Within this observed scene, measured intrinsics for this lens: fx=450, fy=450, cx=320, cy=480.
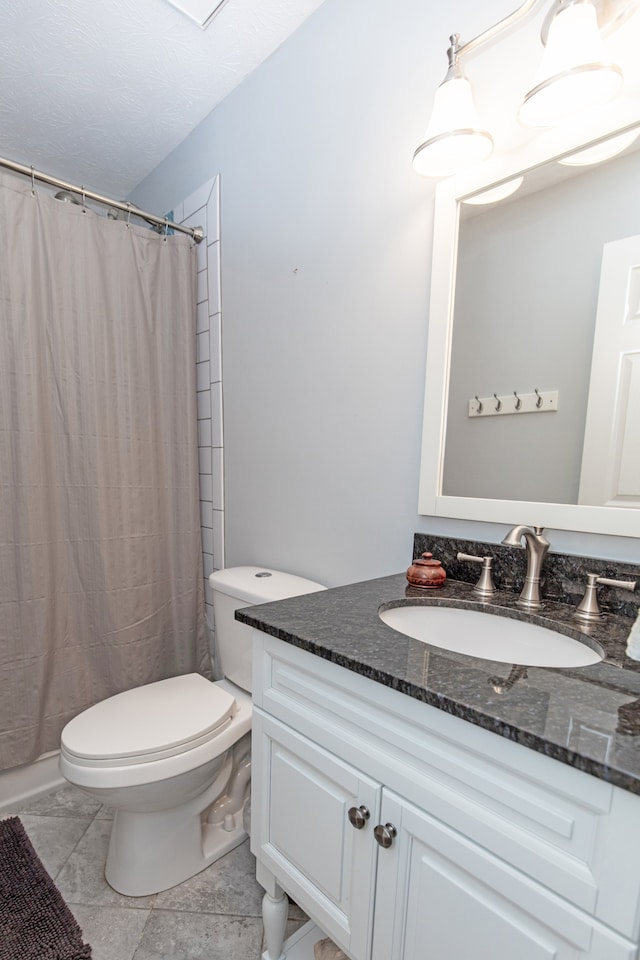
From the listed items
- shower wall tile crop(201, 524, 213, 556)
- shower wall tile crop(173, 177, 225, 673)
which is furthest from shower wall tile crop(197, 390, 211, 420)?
shower wall tile crop(201, 524, 213, 556)

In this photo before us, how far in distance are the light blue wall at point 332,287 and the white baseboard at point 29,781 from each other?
3.09 ft

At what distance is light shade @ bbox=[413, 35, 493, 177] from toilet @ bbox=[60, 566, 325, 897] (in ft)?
3.62

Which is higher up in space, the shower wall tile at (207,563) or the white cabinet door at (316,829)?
the shower wall tile at (207,563)

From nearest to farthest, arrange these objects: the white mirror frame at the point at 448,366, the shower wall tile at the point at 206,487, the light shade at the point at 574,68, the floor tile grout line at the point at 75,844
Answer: the light shade at the point at 574,68, the white mirror frame at the point at 448,366, the floor tile grout line at the point at 75,844, the shower wall tile at the point at 206,487

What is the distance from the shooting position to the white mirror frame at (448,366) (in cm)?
86

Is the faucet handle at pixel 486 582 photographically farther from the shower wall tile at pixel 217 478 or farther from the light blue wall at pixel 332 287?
the shower wall tile at pixel 217 478

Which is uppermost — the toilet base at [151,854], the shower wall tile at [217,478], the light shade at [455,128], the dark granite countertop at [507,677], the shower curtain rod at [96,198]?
the shower curtain rod at [96,198]

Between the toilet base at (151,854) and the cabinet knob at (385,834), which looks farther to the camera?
the toilet base at (151,854)

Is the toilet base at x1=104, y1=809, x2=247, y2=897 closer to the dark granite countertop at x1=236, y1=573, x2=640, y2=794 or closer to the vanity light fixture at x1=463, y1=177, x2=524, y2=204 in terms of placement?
the dark granite countertop at x1=236, y1=573, x2=640, y2=794

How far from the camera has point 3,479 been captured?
1413mm

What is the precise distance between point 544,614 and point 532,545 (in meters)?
0.14

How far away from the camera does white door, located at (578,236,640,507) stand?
83 cm

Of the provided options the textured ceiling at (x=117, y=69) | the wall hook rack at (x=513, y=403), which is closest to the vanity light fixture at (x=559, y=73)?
the wall hook rack at (x=513, y=403)

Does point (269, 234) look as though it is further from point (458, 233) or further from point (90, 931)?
point (90, 931)
